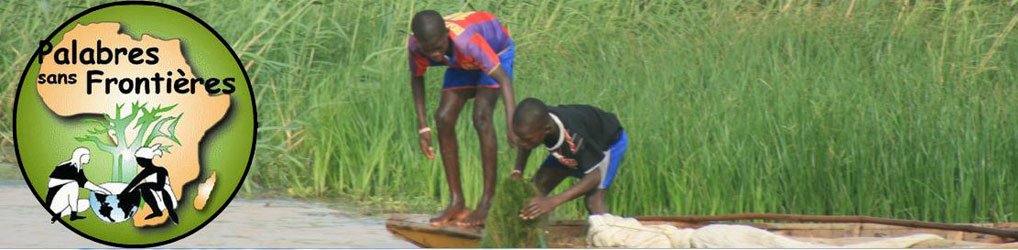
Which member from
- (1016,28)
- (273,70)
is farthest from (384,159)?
(1016,28)

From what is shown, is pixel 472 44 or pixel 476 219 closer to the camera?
pixel 472 44

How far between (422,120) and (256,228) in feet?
3.73

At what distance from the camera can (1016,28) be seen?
11.4 meters

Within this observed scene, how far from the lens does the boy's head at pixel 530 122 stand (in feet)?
25.7

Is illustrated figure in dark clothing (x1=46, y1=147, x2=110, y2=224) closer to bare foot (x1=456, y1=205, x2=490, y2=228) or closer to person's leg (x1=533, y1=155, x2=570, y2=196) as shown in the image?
bare foot (x1=456, y1=205, x2=490, y2=228)

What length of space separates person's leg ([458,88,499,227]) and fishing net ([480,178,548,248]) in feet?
1.78

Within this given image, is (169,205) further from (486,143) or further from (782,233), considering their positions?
(782,233)

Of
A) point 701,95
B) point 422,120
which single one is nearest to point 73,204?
point 422,120

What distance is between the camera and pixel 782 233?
8719mm

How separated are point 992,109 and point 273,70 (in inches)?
159

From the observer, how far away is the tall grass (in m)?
Result: 9.28

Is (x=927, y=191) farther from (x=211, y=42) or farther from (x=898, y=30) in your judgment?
(x=211, y=42)

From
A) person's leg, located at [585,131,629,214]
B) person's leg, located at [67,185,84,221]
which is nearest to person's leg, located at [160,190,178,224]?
person's leg, located at [67,185,84,221]

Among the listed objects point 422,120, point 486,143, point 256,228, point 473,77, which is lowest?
point 256,228
